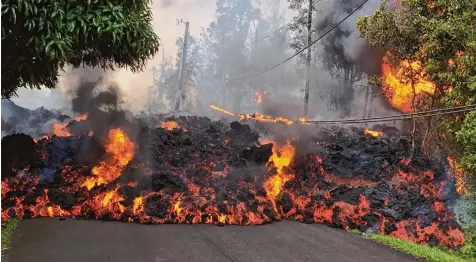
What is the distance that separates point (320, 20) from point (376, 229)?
2093cm

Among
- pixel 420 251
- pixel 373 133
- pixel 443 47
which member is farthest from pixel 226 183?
pixel 373 133

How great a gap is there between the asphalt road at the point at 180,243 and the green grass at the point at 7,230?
154 mm

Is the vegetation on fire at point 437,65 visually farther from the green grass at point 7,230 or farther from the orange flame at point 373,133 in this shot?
the green grass at point 7,230

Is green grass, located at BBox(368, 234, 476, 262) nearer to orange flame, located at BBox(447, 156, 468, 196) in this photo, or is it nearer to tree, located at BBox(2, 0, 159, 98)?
orange flame, located at BBox(447, 156, 468, 196)

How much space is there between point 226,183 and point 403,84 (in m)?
8.60

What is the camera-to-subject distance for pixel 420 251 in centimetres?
1107

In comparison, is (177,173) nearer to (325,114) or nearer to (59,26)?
(59,26)

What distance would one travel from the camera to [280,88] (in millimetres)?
50969

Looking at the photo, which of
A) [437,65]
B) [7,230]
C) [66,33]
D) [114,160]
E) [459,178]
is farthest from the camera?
[114,160]

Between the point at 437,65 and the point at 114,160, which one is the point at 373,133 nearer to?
the point at 437,65

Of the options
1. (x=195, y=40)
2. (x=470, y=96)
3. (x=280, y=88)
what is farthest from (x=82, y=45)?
(x=195, y=40)

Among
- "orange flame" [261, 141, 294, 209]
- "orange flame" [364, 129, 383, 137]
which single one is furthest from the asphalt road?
"orange flame" [364, 129, 383, 137]

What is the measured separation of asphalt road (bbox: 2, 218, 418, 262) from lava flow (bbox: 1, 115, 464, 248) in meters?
0.89

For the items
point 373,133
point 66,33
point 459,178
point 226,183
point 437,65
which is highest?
point 437,65
